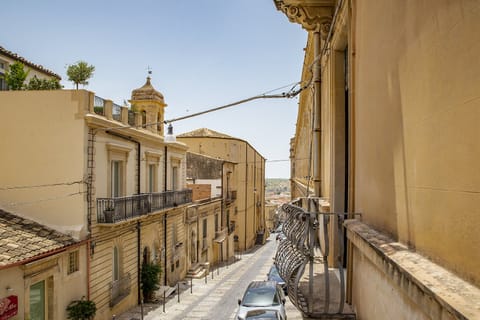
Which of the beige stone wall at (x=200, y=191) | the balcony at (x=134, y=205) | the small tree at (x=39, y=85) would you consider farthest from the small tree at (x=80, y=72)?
the beige stone wall at (x=200, y=191)

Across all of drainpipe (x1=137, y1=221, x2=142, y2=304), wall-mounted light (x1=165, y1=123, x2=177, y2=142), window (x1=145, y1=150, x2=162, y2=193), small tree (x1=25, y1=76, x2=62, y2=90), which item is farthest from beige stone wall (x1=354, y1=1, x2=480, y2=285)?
small tree (x1=25, y1=76, x2=62, y2=90)

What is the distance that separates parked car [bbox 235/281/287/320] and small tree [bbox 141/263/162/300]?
7047mm

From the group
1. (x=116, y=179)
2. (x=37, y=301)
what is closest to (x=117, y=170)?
(x=116, y=179)

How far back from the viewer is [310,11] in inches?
280

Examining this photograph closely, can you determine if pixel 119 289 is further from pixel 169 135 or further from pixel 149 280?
pixel 169 135

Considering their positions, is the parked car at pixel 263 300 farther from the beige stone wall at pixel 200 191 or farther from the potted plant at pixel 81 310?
the beige stone wall at pixel 200 191

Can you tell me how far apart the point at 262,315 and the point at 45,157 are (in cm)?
874

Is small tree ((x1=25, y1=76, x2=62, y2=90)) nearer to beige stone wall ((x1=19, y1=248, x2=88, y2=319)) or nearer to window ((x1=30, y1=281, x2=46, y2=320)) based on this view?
beige stone wall ((x1=19, y1=248, x2=88, y2=319))

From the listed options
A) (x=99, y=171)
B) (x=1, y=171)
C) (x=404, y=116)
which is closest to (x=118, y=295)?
(x=99, y=171)

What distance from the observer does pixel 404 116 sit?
260 cm

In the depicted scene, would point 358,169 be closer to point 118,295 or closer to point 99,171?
point 99,171

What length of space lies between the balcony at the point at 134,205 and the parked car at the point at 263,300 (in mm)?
5611

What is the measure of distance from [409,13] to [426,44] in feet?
1.18

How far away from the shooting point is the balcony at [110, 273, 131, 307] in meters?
16.1
